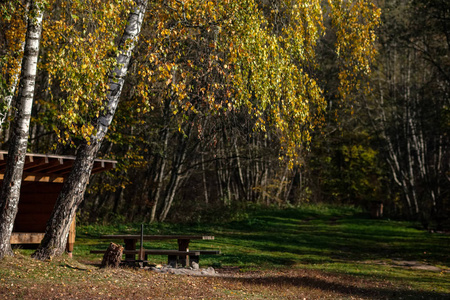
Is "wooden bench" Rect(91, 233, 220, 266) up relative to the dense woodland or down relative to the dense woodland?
down

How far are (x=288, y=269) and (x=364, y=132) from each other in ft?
88.1

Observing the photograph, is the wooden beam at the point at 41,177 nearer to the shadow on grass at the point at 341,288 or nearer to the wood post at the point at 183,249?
the wood post at the point at 183,249

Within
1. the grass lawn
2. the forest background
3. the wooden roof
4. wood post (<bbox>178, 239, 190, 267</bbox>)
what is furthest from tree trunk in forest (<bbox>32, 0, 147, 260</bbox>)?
wood post (<bbox>178, 239, 190, 267</bbox>)

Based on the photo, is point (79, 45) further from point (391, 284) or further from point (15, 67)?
point (391, 284)

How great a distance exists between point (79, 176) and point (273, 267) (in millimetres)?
5544

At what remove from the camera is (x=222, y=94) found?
9.17 metres

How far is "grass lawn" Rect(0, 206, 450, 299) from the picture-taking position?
823 cm

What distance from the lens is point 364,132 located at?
3803 cm

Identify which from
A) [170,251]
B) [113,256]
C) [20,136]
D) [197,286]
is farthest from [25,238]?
[197,286]

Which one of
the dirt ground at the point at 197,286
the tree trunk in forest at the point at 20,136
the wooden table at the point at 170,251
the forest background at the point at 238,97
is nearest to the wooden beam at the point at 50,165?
the forest background at the point at 238,97

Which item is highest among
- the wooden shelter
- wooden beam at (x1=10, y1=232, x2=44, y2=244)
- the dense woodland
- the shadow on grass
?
the dense woodland

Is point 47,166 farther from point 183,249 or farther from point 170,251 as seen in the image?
point 183,249

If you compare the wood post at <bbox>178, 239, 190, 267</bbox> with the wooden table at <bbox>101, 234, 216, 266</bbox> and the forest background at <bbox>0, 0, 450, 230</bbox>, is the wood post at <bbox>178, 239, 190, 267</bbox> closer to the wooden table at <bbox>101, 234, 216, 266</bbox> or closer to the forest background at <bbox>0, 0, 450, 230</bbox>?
the wooden table at <bbox>101, 234, 216, 266</bbox>

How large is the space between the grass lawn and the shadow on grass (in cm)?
2
